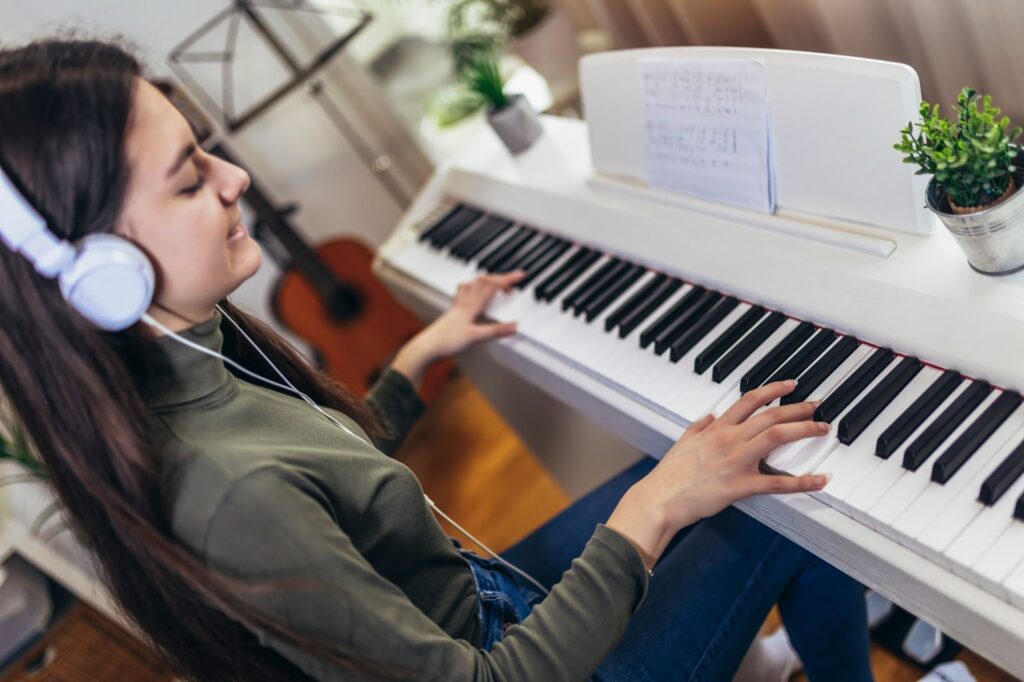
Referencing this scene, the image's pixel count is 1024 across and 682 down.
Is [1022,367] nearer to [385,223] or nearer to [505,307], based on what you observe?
[505,307]

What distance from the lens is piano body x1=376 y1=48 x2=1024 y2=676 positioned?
88cm

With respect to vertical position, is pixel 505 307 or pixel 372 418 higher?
pixel 372 418

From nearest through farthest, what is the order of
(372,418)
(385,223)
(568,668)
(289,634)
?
(289,634) < (568,668) < (372,418) < (385,223)

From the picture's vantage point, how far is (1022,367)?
0.91 m

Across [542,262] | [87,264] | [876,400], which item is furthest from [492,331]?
[87,264]

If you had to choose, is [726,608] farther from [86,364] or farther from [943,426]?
[86,364]

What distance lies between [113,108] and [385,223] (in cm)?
249

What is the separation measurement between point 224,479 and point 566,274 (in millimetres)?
853

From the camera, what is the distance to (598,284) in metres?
1.49

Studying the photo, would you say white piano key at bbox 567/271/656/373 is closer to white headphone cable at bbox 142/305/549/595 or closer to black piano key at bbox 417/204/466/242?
white headphone cable at bbox 142/305/549/595

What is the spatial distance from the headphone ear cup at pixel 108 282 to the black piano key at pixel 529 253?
0.90 meters

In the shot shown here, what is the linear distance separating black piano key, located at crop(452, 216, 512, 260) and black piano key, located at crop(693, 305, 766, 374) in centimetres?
69

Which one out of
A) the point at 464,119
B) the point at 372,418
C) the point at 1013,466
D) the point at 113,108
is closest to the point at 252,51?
the point at 464,119

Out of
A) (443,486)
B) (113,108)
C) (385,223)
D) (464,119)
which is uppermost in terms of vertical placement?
(113,108)
